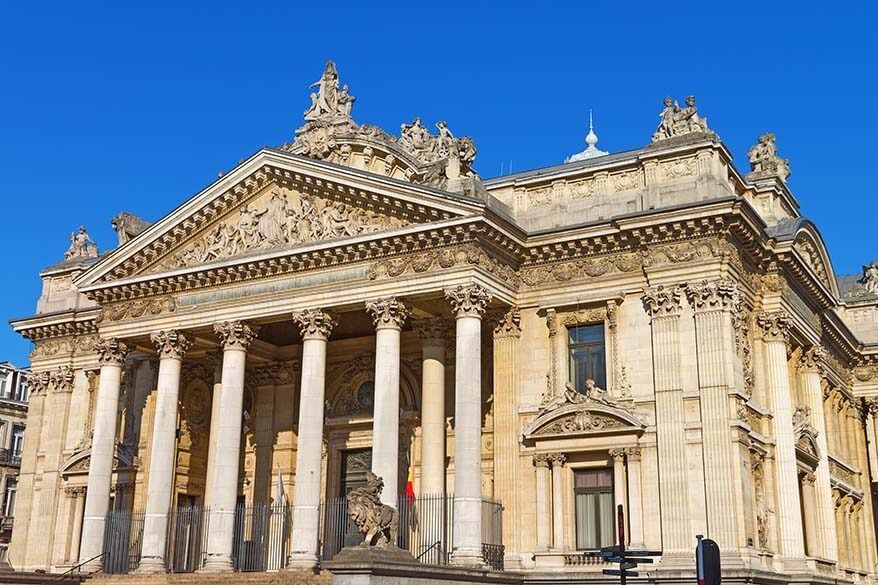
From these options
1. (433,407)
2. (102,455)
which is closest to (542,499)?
(433,407)

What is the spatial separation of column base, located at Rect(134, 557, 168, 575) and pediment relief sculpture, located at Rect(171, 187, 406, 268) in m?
9.00

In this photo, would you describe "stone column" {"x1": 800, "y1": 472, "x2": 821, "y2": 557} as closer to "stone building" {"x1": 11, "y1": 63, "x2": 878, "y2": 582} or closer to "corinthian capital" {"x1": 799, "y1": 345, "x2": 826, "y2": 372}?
"stone building" {"x1": 11, "y1": 63, "x2": 878, "y2": 582}

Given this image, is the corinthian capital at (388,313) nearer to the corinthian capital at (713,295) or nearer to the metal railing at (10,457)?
the corinthian capital at (713,295)

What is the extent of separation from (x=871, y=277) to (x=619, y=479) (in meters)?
22.2

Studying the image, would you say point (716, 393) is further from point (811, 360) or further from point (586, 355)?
point (811, 360)

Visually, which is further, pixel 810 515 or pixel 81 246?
pixel 81 246

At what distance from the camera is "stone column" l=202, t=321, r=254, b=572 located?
1181 inches

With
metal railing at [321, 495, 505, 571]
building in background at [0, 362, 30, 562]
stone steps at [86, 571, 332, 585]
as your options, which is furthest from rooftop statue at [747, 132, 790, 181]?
building in background at [0, 362, 30, 562]

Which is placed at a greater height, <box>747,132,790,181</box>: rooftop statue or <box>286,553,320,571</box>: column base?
<box>747,132,790,181</box>: rooftop statue

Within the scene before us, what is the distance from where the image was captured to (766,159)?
34438 millimetres

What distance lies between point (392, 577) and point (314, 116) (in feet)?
53.5

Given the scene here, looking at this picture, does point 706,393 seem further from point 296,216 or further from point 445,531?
point 296,216

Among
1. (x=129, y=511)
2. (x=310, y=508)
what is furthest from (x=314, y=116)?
(x=129, y=511)

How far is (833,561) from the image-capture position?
3312 centimetres
